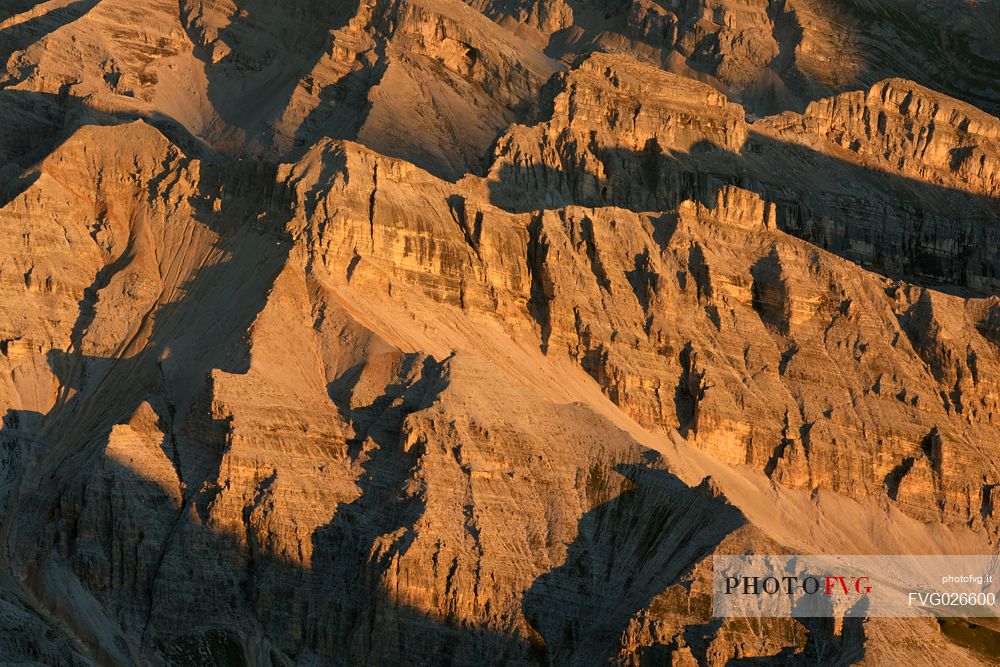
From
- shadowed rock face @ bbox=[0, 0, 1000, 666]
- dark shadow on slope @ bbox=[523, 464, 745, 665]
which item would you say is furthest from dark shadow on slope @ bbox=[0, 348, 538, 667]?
dark shadow on slope @ bbox=[523, 464, 745, 665]

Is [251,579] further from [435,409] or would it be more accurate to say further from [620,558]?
[620,558]

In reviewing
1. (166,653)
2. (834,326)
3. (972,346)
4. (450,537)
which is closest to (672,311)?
(834,326)

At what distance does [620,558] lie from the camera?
133 m

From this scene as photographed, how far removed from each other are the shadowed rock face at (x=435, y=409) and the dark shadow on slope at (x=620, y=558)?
20cm

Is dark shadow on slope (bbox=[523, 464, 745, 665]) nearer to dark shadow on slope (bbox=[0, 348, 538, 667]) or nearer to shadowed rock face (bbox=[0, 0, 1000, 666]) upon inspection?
shadowed rock face (bbox=[0, 0, 1000, 666])

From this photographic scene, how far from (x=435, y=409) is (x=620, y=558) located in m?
12.3

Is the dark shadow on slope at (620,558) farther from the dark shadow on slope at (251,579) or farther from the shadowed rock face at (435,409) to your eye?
the dark shadow on slope at (251,579)

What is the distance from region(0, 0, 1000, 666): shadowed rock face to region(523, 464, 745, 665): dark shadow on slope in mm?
202

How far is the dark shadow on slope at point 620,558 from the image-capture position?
12838 centimetres

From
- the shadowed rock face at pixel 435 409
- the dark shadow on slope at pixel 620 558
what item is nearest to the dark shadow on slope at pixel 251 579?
the shadowed rock face at pixel 435 409

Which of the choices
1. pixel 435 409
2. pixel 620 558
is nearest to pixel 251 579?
pixel 435 409

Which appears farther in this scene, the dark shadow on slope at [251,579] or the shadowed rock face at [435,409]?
the shadowed rock face at [435,409]

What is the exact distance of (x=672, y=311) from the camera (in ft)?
525

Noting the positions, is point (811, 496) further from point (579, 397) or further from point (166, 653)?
point (166, 653)
